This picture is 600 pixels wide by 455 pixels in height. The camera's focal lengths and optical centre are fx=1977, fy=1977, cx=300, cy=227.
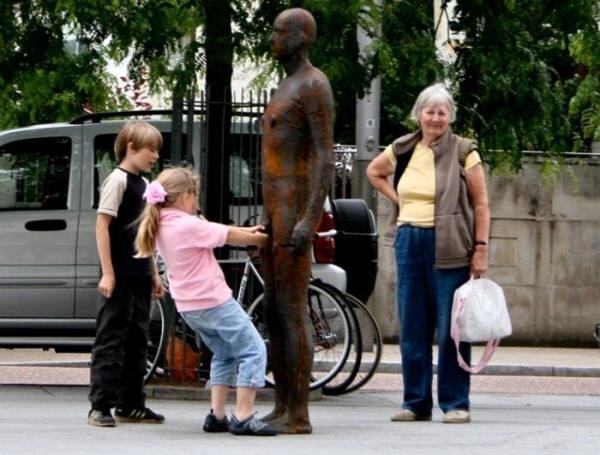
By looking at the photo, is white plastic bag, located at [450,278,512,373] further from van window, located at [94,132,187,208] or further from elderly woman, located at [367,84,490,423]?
van window, located at [94,132,187,208]

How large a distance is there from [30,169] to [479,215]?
4.35 meters

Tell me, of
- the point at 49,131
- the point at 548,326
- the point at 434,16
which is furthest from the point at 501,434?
the point at 548,326

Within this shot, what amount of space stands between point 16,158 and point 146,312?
3.73m

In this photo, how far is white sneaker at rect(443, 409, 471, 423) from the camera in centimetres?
1078

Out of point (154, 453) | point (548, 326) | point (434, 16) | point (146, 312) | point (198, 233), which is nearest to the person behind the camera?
point (154, 453)

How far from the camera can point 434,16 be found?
13.4 meters

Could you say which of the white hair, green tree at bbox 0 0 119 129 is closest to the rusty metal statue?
the white hair

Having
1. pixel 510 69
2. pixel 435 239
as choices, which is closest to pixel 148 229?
pixel 435 239

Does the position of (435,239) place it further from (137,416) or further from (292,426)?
(137,416)

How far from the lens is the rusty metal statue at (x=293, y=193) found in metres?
9.81

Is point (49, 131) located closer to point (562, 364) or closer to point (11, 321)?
point (11, 321)

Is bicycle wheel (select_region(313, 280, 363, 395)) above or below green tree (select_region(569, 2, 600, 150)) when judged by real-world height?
below

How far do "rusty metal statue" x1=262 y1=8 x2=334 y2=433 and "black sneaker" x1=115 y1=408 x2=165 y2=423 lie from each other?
85 cm

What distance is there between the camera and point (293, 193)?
9852 mm
